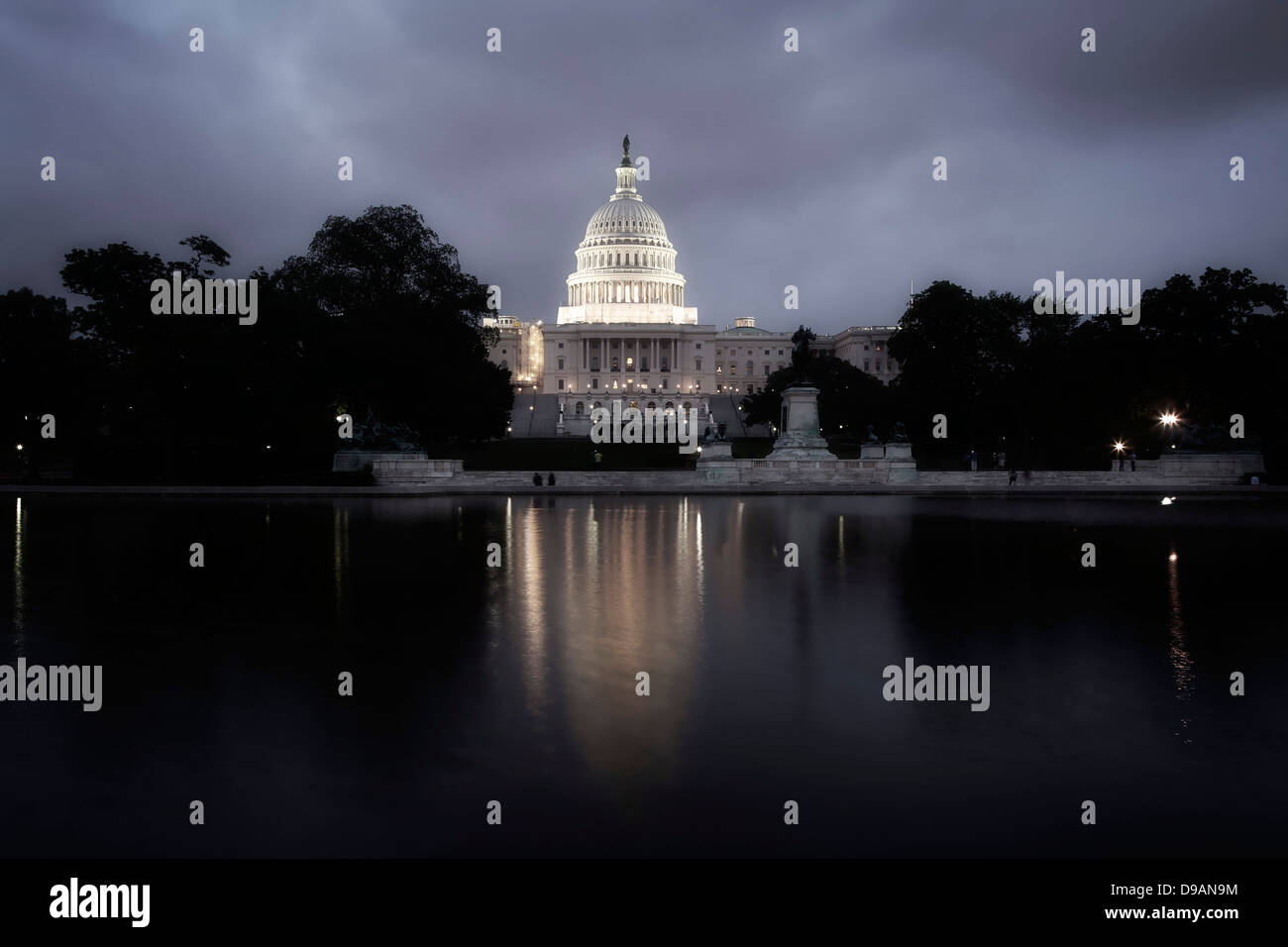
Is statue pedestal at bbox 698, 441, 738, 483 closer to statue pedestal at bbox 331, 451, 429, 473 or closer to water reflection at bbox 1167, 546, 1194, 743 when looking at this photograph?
statue pedestal at bbox 331, 451, 429, 473

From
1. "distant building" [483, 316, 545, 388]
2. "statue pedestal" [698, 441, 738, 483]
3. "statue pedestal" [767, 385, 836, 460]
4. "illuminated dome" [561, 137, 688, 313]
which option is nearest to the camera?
"statue pedestal" [698, 441, 738, 483]

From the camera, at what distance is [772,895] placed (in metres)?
5.42

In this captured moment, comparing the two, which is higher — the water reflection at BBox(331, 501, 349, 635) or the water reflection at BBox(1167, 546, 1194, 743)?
the water reflection at BBox(331, 501, 349, 635)

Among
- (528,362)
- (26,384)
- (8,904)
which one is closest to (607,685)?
(8,904)

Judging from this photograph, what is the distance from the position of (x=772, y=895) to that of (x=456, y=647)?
19.8 ft

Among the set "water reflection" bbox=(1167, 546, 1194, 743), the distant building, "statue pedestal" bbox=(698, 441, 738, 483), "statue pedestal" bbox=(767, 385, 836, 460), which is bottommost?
"water reflection" bbox=(1167, 546, 1194, 743)

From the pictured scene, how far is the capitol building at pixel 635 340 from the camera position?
510 ft

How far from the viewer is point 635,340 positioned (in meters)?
157

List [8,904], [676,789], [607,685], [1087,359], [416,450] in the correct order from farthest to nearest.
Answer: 1. [1087,359]
2. [416,450]
3. [607,685]
4. [676,789]
5. [8,904]

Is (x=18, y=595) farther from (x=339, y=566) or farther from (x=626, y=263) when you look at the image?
(x=626, y=263)

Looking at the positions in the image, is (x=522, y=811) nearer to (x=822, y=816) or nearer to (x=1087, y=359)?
(x=822, y=816)

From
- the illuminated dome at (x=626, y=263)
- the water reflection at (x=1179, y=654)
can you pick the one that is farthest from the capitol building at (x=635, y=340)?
the water reflection at (x=1179, y=654)

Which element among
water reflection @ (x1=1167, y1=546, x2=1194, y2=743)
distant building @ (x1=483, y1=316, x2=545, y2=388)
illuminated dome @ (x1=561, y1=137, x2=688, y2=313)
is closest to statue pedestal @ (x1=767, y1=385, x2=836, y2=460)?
water reflection @ (x1=1167, y1=546, x2=1194, y2=743)

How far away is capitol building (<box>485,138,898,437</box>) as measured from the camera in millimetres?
155375
